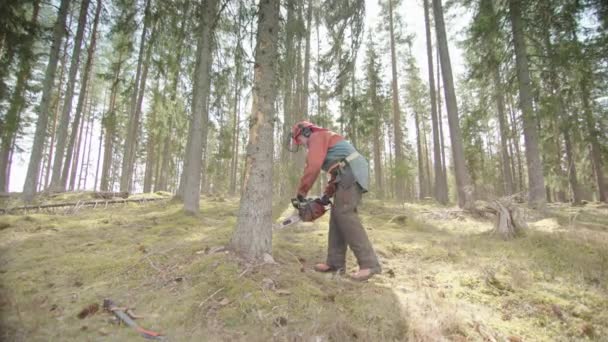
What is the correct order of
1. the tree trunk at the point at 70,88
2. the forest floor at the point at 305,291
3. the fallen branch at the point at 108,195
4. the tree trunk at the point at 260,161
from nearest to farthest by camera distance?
1. the forest floor at the point at 305,291
2. the tree trunk at the point at 260,161
3. the tree trunk at the point at 70,88
4. the fallen branch at the point at 108,195

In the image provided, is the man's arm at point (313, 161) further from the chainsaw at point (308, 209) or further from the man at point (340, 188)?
the chainsaw at point (308, 209)

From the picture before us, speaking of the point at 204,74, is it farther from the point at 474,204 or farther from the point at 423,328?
the point at 474,204

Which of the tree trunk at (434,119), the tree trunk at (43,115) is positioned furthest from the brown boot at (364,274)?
the tree trunk at (434,119)

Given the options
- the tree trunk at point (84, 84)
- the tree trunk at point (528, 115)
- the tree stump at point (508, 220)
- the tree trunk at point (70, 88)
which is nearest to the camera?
the tree stump at point (508, 220)

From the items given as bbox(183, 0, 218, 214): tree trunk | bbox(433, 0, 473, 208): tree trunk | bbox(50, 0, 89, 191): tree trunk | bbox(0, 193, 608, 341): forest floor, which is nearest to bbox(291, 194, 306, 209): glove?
bbox(0, 193, 608, 341): forest floor

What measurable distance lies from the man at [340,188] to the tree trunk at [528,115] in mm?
7300

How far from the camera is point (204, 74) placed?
761cm

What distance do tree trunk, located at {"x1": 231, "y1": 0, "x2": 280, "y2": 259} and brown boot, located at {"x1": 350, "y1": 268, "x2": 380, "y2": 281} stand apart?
1.05 metres

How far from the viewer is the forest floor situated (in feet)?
6.97

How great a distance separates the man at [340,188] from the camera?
3207 mm

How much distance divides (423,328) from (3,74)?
12.5 meters

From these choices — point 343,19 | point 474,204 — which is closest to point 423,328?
point 343,19

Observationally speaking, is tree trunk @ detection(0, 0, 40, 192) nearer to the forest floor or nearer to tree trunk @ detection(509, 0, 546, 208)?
the forest floor

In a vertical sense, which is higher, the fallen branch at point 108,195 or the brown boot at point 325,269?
the fallen branch at point 108,195
